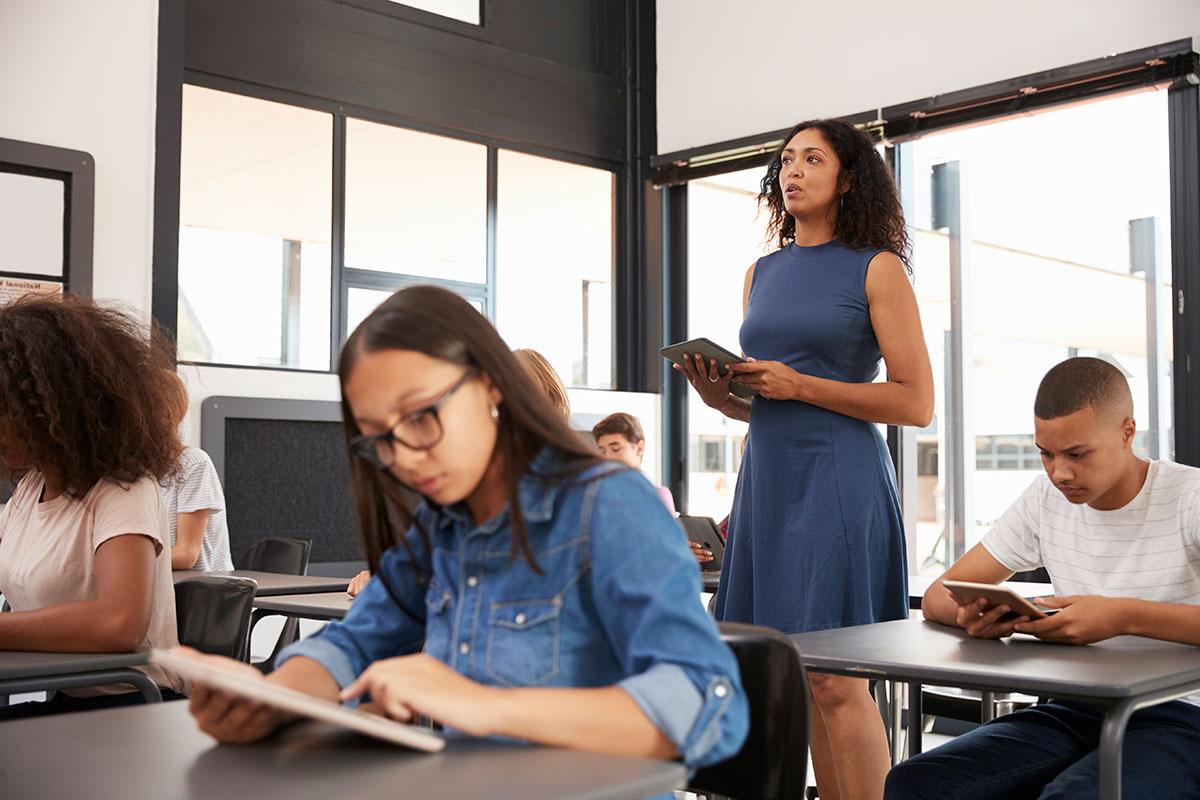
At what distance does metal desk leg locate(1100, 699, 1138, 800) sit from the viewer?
1502 mm

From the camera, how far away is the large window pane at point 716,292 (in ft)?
19.8

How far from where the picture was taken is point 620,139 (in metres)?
6.37

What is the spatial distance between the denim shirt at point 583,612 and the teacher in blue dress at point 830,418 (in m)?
1.13

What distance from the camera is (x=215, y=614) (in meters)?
2.14

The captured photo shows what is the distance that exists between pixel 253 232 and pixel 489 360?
13.7ft

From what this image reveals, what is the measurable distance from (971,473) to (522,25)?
9.61 feet

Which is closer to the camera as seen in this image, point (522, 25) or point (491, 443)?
point (491, 443)

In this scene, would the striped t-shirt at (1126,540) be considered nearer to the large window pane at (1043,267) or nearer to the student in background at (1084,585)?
the student in background at (1084,585)

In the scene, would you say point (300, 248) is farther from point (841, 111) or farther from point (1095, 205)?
point (1095, 205)

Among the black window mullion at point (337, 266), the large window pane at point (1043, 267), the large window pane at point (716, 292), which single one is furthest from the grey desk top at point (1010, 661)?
the large window pane at point (716, 292)

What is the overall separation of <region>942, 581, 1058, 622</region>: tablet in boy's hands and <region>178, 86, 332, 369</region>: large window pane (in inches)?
143

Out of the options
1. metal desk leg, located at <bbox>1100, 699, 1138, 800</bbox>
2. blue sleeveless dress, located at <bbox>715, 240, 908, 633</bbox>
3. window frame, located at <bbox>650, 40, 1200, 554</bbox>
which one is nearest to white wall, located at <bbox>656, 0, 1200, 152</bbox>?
window frame, located at <bbox>650, 40, 1200, 554</bbox>

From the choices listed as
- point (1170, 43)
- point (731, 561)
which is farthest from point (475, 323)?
point (1170, 43)

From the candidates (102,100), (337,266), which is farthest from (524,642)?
(337,266)
